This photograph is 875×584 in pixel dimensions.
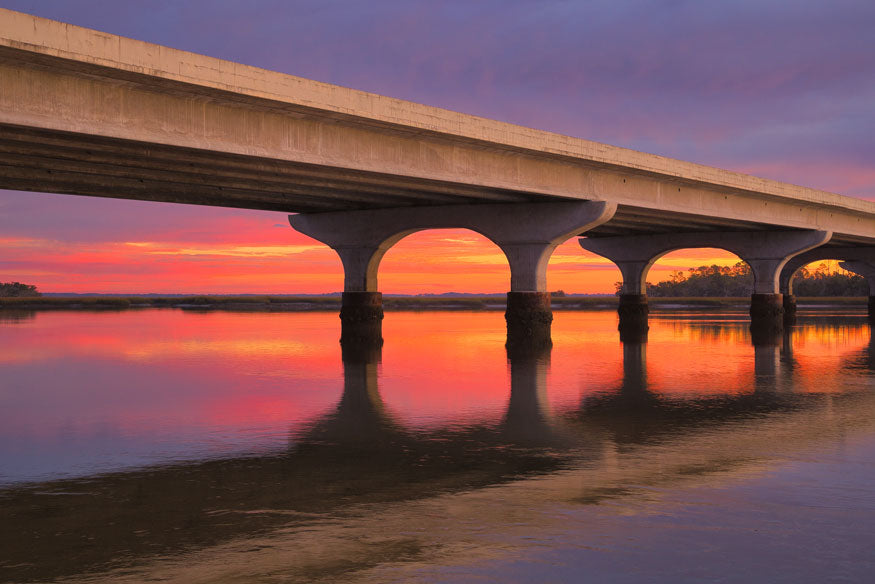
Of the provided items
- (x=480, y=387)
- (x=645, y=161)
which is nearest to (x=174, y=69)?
(x=480, y=387)

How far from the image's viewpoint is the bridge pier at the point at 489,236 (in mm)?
41812

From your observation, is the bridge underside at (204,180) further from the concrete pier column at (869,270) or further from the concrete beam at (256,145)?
the concrete pier column at (869,270)

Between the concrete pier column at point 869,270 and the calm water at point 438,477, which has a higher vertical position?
the concrete pier column at point 869,270

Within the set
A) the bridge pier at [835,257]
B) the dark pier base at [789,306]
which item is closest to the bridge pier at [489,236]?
the dark pier base at [789,306]

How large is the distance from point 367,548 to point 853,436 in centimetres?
990

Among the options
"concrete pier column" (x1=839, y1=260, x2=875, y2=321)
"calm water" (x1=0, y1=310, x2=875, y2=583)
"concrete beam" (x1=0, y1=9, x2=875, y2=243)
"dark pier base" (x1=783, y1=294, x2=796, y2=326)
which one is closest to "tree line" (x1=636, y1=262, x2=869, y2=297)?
"concrete pier column" (x1=839, y1=260, x2=875, y2=321)

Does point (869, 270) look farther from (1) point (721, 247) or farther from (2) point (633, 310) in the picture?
(2) point (633, 310)

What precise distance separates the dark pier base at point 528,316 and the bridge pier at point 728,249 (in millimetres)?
17422

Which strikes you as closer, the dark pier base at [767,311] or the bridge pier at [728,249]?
the dark pier base at [767,311]

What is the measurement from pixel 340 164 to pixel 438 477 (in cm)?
1950

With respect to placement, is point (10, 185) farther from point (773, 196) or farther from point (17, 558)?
point (773, 196)

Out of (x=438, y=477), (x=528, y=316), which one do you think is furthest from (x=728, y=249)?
(x=438, y=477)

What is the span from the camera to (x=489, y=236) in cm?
4366

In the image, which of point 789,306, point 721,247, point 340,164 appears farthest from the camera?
point 789,306
